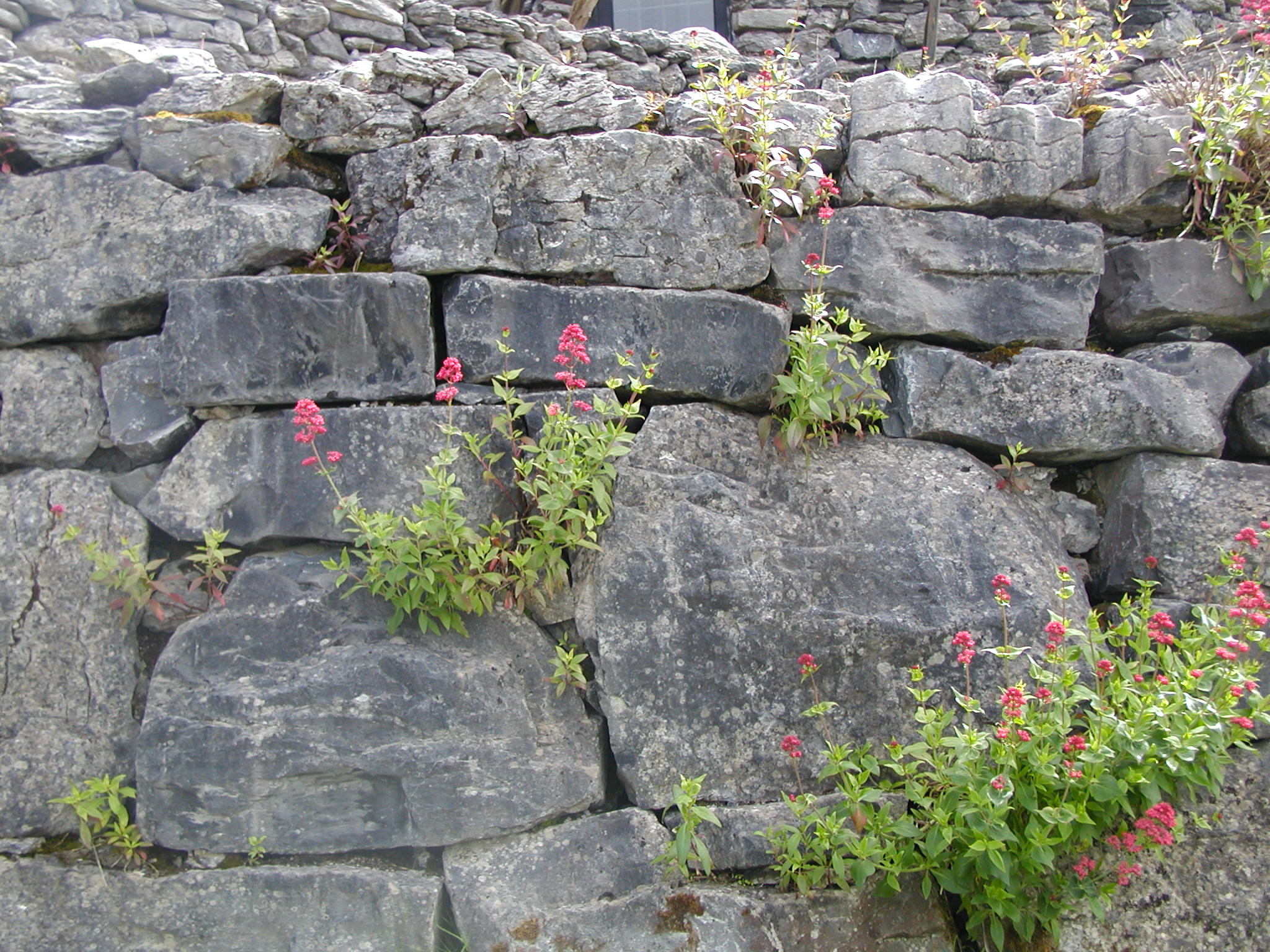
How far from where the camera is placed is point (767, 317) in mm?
2768

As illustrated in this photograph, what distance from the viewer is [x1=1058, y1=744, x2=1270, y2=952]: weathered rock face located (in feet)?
7.86

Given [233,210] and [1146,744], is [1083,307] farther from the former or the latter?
[233,210]

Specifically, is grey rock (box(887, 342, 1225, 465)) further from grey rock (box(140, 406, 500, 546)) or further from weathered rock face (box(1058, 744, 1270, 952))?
grey rock (box(140, 406, 500, 546))

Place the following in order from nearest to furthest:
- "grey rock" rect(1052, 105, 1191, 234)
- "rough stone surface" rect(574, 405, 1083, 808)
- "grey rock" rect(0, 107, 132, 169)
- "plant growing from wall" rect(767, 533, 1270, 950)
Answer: "plant growing from wall" rect(767, 533, 1270, 950) → "rough stone surface" rect(574, 405, 1083, 808) → "grey rock" rect(0, 107, 132, 169) → "grey rock" rect(1052, 105, 1191, 234)

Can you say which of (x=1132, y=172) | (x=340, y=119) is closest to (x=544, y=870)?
(x=340, y=119)

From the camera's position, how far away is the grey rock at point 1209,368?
113 inches

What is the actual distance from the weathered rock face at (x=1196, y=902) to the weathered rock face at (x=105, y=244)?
3055mm

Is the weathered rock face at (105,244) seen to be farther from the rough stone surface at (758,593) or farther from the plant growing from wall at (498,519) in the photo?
the rough stone surface at (758,593)

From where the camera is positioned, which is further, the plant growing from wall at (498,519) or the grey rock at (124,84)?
the grey rock at (124,84)

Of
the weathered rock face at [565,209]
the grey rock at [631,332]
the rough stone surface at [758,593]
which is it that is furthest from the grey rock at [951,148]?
the rough stone surface at [758,593]

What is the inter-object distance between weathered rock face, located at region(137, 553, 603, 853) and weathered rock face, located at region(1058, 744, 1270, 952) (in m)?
1.45

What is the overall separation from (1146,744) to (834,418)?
1.23 m

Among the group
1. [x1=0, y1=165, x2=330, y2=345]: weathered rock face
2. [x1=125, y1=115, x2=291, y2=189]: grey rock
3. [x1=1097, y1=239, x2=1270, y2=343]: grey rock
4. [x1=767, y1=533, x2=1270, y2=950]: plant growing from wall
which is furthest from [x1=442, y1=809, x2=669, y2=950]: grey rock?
[x1=1097, y1=239, x2=1270, y2=343]: grey rock

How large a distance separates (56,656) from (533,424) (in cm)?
150
